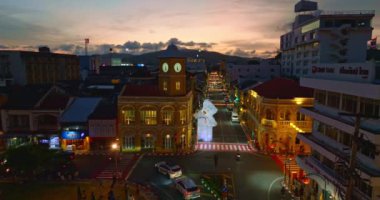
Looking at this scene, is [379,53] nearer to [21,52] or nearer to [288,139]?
[288,139]

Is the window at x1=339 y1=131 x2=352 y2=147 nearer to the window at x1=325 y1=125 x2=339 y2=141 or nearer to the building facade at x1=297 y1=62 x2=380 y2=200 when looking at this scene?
the building facade at x1=297 y1=62 x2=380 y2=200

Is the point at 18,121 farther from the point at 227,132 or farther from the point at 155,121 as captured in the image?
the point at 227,132

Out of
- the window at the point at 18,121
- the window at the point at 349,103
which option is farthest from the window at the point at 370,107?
the window at the point at 18,121

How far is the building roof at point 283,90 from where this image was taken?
5106 cm

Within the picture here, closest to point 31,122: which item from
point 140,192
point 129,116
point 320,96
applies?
point 129,116

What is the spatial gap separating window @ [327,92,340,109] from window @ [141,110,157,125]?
28.5 metres

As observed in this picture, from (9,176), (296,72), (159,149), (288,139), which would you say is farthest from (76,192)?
(296,72)

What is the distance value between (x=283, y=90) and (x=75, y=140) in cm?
3705

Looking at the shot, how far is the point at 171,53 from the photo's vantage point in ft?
176

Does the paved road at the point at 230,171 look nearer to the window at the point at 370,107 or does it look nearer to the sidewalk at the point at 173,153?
the sidewalk at the point at 173,153

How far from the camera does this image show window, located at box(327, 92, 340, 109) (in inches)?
1169

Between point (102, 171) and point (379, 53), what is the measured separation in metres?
88.2

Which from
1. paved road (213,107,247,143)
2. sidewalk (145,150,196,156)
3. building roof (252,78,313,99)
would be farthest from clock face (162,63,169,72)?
building roof (252,78,313,99)

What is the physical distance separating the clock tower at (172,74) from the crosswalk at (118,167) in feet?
43.4
